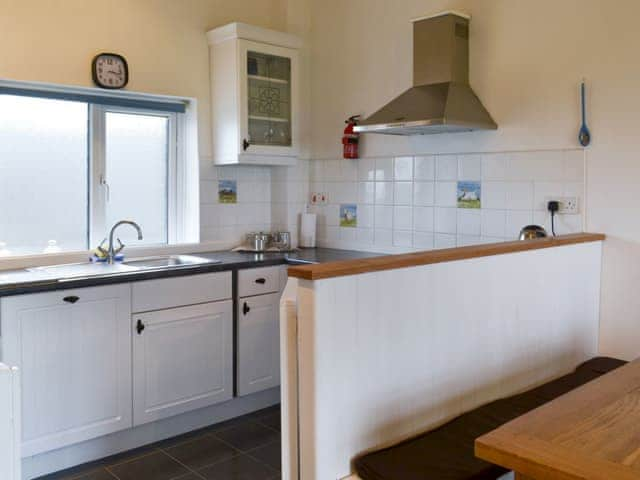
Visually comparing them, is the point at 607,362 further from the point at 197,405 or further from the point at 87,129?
the point at 87,129

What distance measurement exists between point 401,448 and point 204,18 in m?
3.03

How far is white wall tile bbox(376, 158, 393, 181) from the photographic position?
153 inches

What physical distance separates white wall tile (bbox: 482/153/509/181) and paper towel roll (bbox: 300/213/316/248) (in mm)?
1290

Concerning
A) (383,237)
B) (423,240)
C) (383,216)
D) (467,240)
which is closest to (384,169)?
(383,216)

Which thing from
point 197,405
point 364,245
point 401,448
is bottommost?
point 197,405

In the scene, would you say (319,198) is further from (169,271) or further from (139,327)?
(139,327)

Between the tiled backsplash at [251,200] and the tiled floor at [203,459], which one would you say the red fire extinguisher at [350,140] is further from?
the tiled floor at [203,459]

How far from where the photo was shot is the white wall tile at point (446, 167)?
354 cm

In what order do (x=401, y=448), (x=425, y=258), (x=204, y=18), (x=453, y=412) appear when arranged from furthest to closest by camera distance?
1. (x=204, y=18)
2. (x=453, y=412)
3. (x=425, y=258)
4. (x=401, y=448)

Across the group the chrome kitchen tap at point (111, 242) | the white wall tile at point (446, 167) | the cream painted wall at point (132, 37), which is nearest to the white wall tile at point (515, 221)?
the white wall tile at point (446, 167)

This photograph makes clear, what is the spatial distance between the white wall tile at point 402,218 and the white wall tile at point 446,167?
0.29 meters

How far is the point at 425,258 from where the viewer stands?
203cm

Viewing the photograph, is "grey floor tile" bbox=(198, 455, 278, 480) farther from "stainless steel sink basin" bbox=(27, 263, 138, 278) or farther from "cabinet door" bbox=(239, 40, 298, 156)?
"cabinet door" bbox=(239, 40, 298, 156)

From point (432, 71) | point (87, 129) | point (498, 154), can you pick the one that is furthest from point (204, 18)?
point (498, 154)
